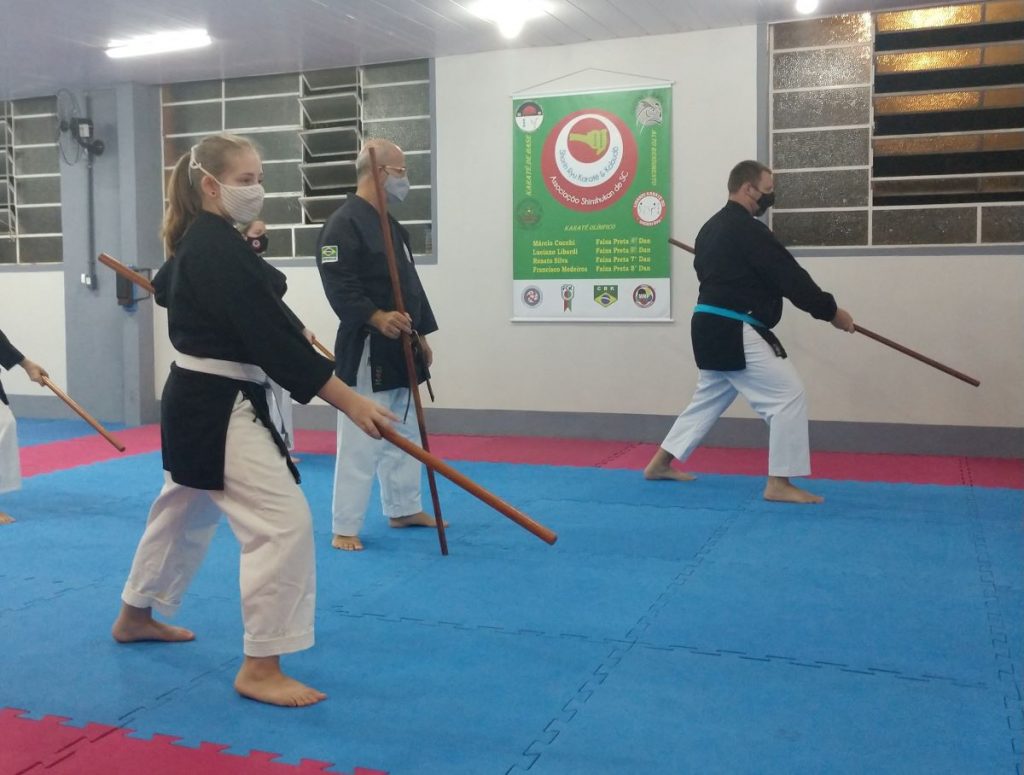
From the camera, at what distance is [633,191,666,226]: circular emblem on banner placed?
740 centimetres

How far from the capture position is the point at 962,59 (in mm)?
6609

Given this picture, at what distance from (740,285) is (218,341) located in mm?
3333

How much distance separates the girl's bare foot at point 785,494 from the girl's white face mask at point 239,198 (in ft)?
11.0

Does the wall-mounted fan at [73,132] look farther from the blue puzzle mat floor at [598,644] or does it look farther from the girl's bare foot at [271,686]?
the girl's bare foot at [271,686]

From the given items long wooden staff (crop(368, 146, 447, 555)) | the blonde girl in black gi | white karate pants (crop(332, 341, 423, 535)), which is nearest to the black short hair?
long wooden staff (crop(368, 146, 447, 555))

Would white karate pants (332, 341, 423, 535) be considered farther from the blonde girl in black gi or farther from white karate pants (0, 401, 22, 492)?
white karate pants (0, 401, 22, 492)

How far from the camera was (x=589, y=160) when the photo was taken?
7.58 meters

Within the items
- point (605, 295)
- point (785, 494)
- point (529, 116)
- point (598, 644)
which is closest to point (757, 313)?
point (785, 494)

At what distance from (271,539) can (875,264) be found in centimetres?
529

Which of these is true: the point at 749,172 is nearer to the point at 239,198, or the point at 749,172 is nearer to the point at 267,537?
the point at 239,198

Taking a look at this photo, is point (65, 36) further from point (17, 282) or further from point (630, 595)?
point (630, 595)

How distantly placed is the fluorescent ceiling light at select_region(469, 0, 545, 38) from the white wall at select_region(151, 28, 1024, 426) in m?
0.73

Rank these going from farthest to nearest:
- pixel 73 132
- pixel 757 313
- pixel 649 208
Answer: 1. pixel 73 132
2. pixel 649 208
3. pixel 757 313

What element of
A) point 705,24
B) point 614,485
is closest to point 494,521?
point 614,485
